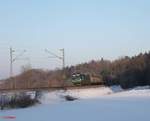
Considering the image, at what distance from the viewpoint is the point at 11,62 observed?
63.8 m

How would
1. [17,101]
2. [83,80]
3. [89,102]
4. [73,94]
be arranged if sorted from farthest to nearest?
1. [83,80]
2. [73,94]
3. [89,102]
4. [17,101]

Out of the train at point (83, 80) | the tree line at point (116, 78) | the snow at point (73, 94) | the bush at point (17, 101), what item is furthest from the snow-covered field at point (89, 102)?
the train at point (83, 80)

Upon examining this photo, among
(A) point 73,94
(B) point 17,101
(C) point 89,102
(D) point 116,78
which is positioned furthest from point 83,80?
(B) point 17,101

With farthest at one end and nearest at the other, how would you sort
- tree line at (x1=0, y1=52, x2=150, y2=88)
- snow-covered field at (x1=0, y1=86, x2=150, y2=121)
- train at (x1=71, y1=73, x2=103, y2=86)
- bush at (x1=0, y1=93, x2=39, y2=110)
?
train at (x1=71, y1=73, x2=103, y2=86) < tree line at (x1=0, y1=52, x2=150, y2=88) < bush at (x1=0, y1=93, x2=39, y2=110) < snow-covered field at (x1=0, y1=86, x2=150, y2=121)

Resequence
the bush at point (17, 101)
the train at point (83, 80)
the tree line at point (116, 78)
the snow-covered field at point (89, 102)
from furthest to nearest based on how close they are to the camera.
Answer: the train at point (83, 80), the tree line at point (116, 78), the bush at point (17, 101), the snow-covered field at point (89, 102)

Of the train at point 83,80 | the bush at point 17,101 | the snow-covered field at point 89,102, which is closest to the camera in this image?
the snow-covered field at point 89,102

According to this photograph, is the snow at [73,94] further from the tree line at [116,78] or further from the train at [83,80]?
the train at [83,80]

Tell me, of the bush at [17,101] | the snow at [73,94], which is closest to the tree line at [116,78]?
the snow at [73,94]

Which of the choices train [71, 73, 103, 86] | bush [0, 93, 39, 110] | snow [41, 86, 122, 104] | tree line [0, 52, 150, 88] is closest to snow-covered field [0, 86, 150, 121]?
snow [41, 86, 122, 104]

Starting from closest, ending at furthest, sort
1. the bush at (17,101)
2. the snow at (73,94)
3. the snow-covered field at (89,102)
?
the snow-covered field at (89,102), the bush at (17,101), the snow at (73,94)

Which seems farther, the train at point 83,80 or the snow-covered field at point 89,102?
the train at point 83,80

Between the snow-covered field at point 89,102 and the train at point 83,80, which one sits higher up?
the train at point 83,80

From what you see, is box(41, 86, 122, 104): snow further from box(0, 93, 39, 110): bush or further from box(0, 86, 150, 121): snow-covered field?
box(0, 93, 39, 110): bush

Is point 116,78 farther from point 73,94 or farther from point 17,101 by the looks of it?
point 17,101
